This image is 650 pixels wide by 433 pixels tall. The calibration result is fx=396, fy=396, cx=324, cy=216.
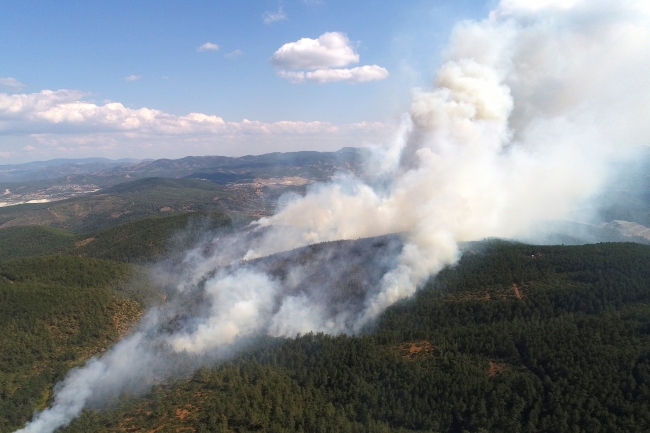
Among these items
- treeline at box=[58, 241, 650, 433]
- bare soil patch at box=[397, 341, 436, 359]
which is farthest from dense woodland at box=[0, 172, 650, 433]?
bare soil patch at box=[397, 341, 436, 359]

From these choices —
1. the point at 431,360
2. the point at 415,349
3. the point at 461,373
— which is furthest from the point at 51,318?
the point at 461,373

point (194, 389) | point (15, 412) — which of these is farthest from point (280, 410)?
point (15, 412)

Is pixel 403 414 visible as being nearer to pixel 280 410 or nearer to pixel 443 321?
pixel 280 410

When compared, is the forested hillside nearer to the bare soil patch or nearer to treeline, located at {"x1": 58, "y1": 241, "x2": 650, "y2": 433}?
treeline, located at {"x1": 58, "y1": 241, "x2": 650, "y2": 433}

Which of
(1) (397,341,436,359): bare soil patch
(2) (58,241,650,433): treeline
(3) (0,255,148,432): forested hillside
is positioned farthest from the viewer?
(1) (397,341,436,359): bare soil patch

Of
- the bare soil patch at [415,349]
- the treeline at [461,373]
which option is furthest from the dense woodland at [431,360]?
the bare soil patch at [415,349]

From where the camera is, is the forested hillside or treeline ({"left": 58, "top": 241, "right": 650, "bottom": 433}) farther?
the forested hillside

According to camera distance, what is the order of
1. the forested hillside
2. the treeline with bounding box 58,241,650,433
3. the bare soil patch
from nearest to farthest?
the treeline with bounding box 58,241,650,433 < the forested hillside < the bare soil patch

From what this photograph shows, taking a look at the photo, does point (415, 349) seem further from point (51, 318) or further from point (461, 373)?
point (51, 318)

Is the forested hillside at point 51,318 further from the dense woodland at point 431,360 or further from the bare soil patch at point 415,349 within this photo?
the bare soil patch at point 415,349
